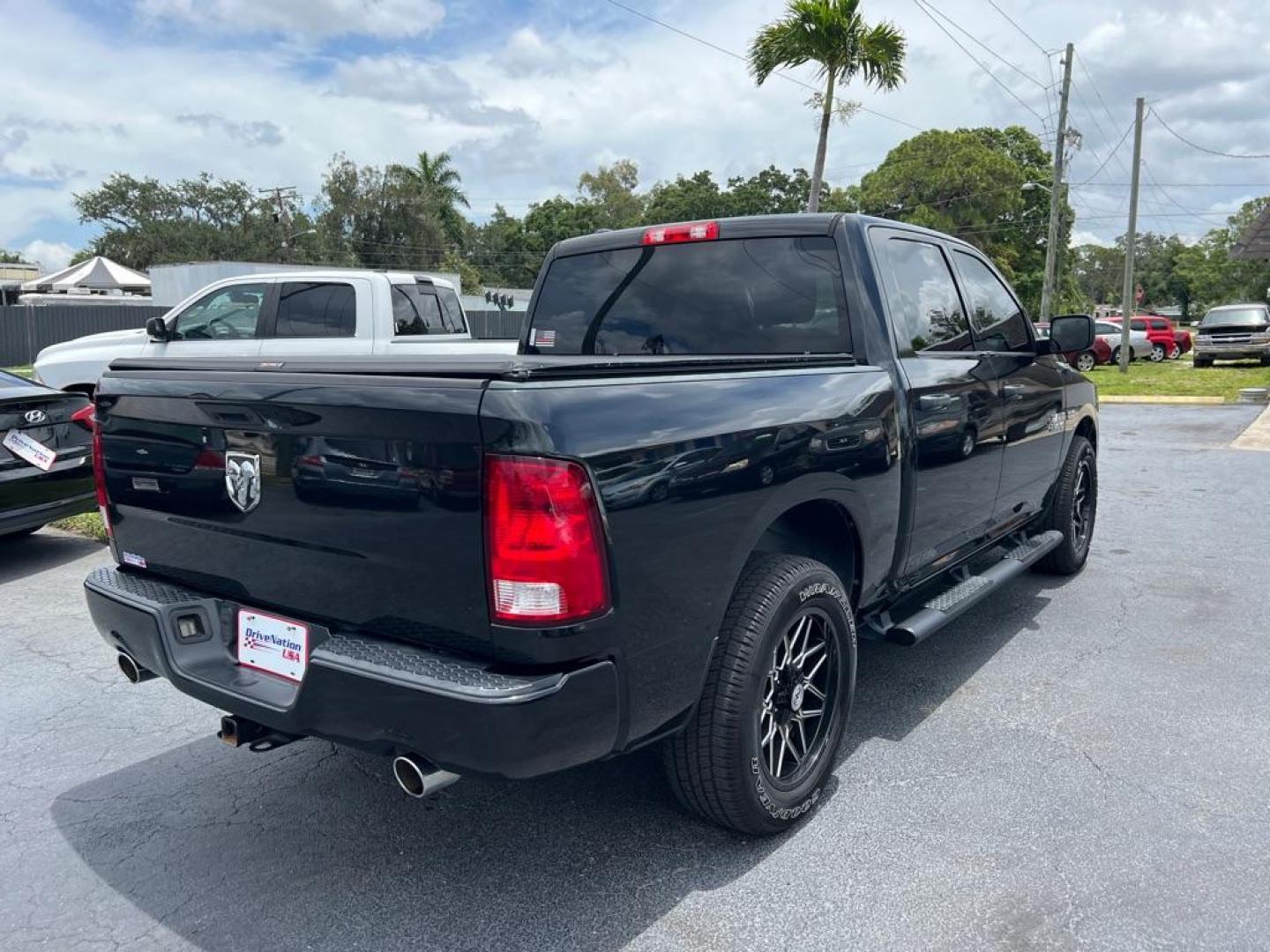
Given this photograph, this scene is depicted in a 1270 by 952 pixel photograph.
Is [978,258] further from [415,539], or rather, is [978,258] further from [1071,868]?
[415,539]

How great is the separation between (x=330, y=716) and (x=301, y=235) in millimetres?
58804

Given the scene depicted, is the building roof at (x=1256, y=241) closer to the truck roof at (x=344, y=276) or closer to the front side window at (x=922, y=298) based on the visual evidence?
the truck roof at (x=344, y=276)

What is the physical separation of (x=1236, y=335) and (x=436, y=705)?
29.2 m

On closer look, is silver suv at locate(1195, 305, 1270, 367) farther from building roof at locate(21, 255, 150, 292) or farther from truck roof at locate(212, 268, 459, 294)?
building roof at locate(21, 255, 150, 292)

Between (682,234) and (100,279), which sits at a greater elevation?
(100,279)

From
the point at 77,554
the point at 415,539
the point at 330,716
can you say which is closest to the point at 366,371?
the point at 415,539

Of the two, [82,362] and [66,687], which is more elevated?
[82,362]

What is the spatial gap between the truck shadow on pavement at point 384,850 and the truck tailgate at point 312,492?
22.2 inches

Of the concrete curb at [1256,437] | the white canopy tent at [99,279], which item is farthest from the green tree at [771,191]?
the concrete curb at [1256,437]

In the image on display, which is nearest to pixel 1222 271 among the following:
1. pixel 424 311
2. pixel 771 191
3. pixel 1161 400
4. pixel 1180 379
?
pixel 771 191

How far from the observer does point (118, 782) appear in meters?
3.41

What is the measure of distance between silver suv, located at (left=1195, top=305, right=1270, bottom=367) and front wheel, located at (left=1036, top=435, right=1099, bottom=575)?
23825 millimetres

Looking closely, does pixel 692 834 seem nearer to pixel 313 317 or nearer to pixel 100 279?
pixel 313 317

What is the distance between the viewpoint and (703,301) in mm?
3996
